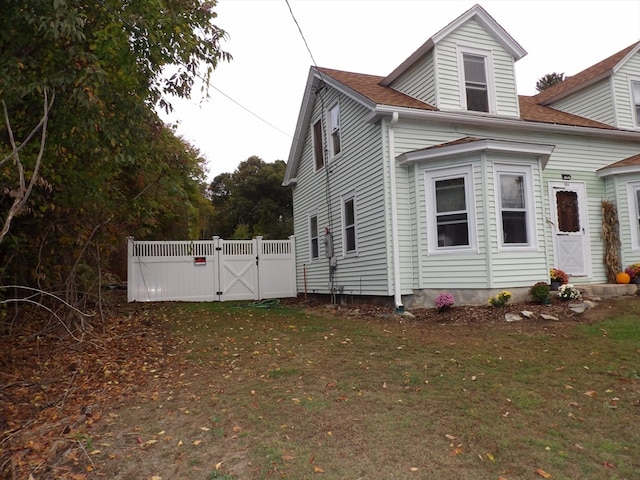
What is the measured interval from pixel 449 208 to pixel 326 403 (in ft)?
20.8

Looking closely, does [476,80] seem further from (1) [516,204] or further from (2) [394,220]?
(2) [394,220]

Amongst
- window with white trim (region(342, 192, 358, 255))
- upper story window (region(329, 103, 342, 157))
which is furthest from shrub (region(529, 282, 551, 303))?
upper story window (region(329, 103, 342, 157))

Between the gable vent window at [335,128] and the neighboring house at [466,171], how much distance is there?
45 millimetres

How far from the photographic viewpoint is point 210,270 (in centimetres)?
1397

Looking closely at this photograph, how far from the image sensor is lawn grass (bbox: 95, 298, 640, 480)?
10.4 feet

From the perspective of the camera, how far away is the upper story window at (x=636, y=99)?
1234cm

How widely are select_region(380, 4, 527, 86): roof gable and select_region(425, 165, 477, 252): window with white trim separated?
313 centimetres

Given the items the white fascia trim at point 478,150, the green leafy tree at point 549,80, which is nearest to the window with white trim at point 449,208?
the white fascia trim at point 478,150

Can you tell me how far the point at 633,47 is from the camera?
12391mm

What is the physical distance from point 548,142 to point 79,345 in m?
10.5

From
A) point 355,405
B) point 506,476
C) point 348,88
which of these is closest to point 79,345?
point 355,405

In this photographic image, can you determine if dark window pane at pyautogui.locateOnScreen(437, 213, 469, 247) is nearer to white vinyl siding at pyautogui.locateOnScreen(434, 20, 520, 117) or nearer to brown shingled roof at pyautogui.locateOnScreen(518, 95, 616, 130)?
white vinyl siding at pyautogui.locateOnScreen(434, 20, 520, 117)

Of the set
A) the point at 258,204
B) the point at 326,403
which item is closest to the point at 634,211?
the point at 326,403

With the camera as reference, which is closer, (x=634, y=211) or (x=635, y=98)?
(x=634, y=211)
